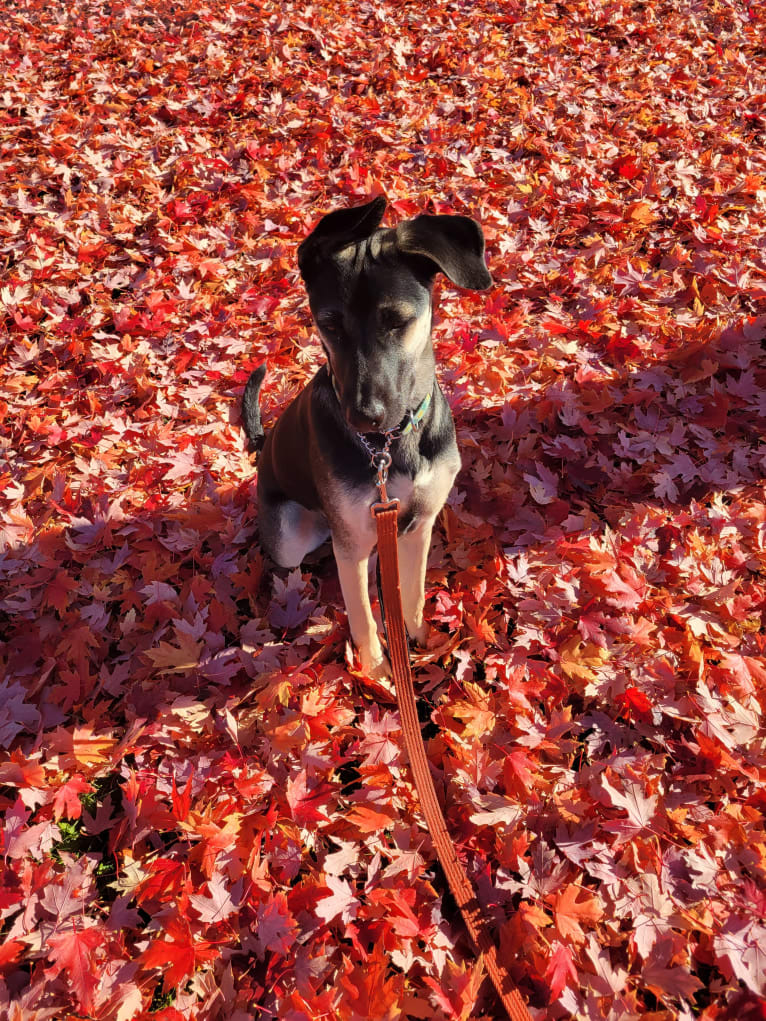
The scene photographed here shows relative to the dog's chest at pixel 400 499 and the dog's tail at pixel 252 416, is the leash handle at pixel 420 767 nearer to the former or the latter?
the dog's chest at pixel 400 499

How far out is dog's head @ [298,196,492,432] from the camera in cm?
227

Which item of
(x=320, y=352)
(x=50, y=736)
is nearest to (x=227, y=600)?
(x=50, y=736)

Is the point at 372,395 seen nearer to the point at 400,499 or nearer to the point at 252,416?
the point at 400,499

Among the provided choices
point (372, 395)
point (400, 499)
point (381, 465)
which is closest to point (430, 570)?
point (400, 499)

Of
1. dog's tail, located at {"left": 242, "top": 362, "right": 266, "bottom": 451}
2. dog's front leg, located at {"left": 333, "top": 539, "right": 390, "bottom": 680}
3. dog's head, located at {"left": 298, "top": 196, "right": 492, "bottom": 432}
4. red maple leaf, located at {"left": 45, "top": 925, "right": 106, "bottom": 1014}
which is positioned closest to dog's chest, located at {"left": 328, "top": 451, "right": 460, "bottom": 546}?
dog's front leg, located at {"left": 333, "top": 539, "right": 390, "bottom": 680}

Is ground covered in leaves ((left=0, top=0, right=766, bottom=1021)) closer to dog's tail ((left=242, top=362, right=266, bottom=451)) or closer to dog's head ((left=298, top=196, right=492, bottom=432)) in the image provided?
dog's tail ((left=242, top=362, right=266, bottom=451))

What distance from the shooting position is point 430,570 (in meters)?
3.55

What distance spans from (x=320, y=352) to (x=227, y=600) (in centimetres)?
222

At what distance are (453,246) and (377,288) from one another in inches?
13.9

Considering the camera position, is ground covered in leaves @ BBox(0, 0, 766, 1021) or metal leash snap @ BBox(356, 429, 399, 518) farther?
metal leash snap @ BBox(356, 429, 399, 518)

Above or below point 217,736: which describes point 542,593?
above

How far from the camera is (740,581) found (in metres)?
3.14

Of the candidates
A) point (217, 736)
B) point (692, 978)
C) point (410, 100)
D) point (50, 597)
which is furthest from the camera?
point (410, 100)

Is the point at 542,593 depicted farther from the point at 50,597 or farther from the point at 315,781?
the point at 50,597
